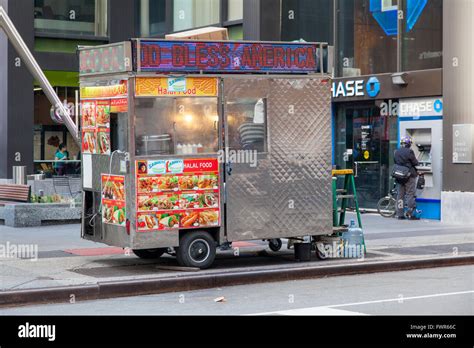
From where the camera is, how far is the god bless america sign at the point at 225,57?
12.5 m

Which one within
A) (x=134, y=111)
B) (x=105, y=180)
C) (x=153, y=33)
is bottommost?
(x=105, y=180)

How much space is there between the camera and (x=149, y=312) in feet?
33.6

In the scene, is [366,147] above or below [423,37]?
below

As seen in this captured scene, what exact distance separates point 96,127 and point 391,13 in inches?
415

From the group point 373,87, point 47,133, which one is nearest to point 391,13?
point 373,87

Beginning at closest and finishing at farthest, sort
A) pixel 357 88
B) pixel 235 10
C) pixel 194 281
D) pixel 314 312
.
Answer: pixel 314 312
pixel 194 281
pixel 357 88
pixel 235 10

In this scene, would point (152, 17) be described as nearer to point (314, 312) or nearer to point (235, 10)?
point (235, 10)

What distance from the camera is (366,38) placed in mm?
22281

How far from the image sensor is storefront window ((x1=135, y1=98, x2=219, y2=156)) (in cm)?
1244

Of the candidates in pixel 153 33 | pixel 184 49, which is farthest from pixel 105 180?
pixel 153 33

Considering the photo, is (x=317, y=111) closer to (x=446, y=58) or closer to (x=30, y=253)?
(x=30, y=253)

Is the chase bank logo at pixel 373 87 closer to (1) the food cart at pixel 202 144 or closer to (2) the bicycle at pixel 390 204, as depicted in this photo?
(2) the bicycle at pixel 390 204

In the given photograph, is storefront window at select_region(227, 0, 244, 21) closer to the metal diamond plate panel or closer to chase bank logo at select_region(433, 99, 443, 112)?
chase bank logo at select_region(433, 99, 443, 112)

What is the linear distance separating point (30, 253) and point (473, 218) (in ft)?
31.4
